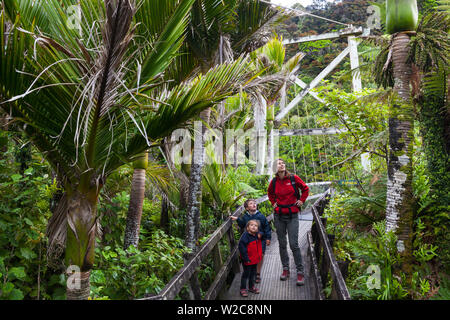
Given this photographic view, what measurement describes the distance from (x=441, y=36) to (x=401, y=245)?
2.26m

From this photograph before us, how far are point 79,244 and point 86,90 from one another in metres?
1.19

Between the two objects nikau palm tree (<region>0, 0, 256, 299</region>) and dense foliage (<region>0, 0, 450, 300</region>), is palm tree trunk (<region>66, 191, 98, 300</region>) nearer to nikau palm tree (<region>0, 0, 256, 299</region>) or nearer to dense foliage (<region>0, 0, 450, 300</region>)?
nikau palm tree (<region>0, 0, 256, 299</region>)

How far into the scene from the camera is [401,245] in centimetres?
316

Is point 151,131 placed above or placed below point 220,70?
below

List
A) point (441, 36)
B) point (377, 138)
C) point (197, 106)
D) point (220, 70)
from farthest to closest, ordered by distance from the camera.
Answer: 1. point (377, 138)
2. point (441, 36)
3. point (220, 70)
4. point (197, 106)

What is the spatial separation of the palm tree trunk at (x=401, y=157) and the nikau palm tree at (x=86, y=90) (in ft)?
5.63

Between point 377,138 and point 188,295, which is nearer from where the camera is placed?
point 188,295

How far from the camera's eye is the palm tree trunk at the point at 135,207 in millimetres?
4383

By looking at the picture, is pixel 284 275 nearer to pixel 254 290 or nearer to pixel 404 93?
pixel 254 290

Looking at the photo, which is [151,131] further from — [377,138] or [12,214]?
[377,138]

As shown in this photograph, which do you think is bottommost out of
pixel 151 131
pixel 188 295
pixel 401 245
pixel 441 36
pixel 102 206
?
pixel 188 295

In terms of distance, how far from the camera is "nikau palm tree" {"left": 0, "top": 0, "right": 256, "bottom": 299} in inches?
76.6

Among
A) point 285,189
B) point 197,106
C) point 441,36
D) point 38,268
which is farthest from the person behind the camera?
point 285,189
